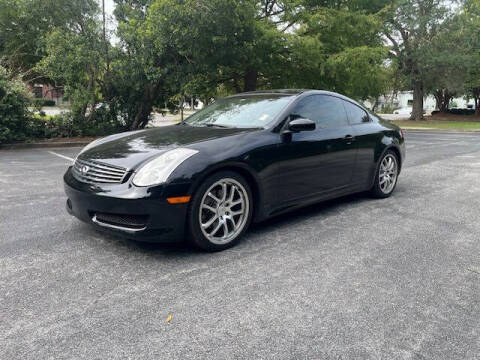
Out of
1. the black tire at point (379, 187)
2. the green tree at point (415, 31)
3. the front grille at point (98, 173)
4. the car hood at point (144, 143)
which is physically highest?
the green tree at point (415, 31)

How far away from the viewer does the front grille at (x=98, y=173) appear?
10.8ft

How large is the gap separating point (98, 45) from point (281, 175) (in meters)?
10.6

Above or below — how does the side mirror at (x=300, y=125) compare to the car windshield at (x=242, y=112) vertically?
below

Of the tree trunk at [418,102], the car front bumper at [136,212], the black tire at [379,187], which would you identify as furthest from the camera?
the tree trunk at [418,102]

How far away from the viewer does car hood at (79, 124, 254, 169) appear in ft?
11.3

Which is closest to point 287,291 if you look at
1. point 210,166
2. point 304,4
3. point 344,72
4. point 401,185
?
point 210,166

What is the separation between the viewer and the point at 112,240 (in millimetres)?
3693

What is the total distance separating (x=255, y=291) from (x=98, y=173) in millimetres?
1668

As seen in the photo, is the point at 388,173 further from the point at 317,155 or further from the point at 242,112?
the point at 242,112

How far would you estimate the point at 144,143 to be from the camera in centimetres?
380

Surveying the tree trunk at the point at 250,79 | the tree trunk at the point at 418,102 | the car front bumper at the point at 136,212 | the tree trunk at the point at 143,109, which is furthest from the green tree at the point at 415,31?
the car front bumper at the point at 136,212

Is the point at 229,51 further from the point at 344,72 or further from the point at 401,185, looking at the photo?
the point at 401,185

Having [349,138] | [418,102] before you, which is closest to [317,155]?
[349,138]

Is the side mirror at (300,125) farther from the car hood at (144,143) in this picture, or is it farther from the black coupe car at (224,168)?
the car hood at (144,143)
